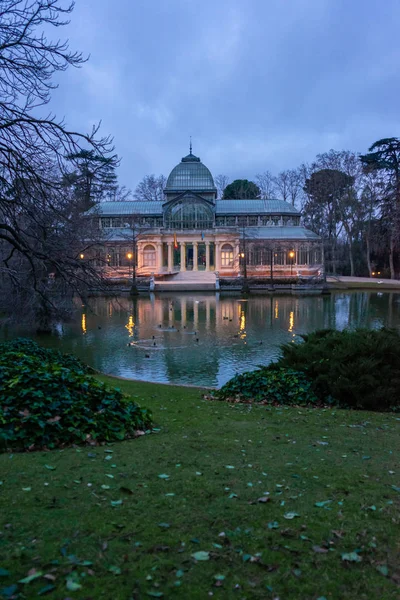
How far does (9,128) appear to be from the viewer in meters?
7.52

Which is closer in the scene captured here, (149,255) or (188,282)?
(188,282)

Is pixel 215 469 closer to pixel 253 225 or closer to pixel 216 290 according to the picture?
pixel 216 290

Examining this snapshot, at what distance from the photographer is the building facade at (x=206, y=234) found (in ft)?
196

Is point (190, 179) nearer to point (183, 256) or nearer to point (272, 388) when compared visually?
point (183, 256)

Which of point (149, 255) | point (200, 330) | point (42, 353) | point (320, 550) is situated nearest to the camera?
point (320, 550)

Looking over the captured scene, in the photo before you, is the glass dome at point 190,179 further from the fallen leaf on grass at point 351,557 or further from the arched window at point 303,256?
the fallen leaf on grass at point 351,557

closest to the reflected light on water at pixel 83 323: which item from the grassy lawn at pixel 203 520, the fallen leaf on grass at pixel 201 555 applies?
the grassy lawn at pixel 203 520

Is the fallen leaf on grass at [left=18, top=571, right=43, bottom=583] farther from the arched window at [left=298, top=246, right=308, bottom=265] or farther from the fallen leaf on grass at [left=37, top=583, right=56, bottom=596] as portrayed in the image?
the arched window at [left=298, top=246, right=308, bottom=265]

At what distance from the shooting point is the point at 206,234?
209 ft

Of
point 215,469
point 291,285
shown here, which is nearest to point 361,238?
point 291,285

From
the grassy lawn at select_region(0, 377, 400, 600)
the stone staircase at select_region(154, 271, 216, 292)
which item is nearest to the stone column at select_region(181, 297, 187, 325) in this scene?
the stone staircase at select_region(154, 271, 216, 292)

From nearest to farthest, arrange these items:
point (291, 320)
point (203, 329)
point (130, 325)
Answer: point (203, 329) < point (130, 325) < point (291, 320)

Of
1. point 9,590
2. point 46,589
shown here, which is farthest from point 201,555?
point 9,590

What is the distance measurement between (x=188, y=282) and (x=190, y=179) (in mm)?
23111
